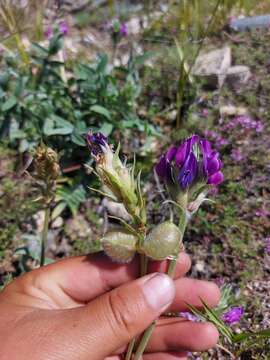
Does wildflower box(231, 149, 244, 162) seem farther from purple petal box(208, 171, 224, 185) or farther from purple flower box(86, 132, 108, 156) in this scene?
purple flower box(86, 132, 108, 156)

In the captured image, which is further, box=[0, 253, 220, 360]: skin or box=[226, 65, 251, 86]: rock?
box=[226, 65, 251, 86]: rock

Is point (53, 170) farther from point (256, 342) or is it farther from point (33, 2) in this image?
point (33, 2)

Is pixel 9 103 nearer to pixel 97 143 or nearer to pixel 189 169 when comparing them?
pixel 97 143

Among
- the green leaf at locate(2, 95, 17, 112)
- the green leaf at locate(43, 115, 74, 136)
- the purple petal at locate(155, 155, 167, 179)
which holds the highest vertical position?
the green leaf at locate(2, 95, 17, 112)

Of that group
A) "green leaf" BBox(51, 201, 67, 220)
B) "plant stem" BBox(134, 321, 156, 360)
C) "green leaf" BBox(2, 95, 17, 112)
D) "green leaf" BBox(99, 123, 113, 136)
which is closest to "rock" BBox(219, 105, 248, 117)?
"green leaf" BBox(99, 123, 113, 136)

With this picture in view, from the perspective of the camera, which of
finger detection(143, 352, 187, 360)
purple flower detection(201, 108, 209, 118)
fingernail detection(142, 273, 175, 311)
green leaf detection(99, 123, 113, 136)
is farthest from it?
purple flower detection(201, 108, 209, 118)

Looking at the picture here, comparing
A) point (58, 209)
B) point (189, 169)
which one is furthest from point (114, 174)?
point (58, 209)

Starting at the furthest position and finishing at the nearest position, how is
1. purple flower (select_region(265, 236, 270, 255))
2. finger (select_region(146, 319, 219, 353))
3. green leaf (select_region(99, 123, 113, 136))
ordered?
green leaf (select_region(99, 123, 113, 136)) → purple flower (select_region(265, 236, 270, 255)) → finger (select_region(146, 319, 219, 353))

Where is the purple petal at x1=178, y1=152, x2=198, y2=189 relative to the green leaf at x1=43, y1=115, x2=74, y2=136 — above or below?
above

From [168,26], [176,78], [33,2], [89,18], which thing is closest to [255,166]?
[176,78]
